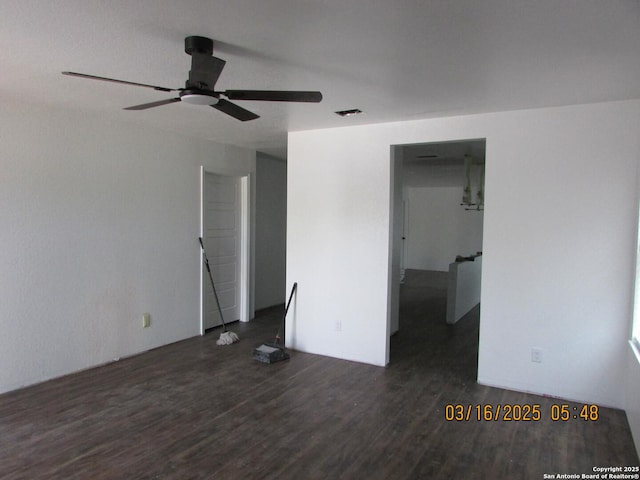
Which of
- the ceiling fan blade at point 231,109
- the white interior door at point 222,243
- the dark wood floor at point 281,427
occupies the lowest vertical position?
the dark wood floor at point 281,427

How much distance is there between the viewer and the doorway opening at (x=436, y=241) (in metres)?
5.18

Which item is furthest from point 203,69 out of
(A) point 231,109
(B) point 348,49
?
(B) point 348,49

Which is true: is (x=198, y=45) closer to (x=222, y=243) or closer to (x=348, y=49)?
(x=348, y=49)

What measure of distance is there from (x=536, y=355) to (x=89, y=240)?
13.5 feet

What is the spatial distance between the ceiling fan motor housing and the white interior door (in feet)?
10.1

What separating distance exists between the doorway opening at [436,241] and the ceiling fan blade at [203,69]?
7.71 feet

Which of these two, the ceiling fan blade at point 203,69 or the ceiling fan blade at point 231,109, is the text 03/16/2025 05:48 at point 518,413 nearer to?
the ceiling fan blade at point 231,109

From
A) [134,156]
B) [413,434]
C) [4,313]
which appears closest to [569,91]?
[413,434]

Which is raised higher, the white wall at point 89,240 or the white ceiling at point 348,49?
the white ceiling at point 348,49

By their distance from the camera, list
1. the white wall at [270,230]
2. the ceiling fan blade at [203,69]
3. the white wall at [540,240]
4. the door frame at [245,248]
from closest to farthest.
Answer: the ceiling fan blade at [203,69]
the white wall at [540,240]
the door frame at [245,248]
the white wall at [270,230]

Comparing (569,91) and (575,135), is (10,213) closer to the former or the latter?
(569,91)

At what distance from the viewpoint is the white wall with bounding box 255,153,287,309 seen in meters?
6.57

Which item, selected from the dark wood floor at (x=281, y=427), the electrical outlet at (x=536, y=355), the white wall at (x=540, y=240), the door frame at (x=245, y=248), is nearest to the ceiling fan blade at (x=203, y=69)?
the dark wood floor at (x=281, y=427)

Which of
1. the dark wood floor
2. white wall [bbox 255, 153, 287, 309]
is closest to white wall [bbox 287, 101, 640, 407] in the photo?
the dark wood floor
